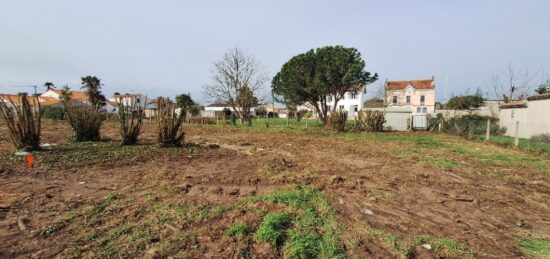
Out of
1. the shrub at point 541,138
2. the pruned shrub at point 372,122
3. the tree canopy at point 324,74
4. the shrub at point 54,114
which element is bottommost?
the shrub at point 541,138

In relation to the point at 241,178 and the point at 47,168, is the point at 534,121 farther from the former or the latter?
the point at 47,168

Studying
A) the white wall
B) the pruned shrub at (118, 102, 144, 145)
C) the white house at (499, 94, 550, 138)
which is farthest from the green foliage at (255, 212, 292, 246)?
the white wall

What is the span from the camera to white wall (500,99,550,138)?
14273mm

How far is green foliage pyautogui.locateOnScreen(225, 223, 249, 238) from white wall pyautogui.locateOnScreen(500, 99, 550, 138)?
18.2 metres

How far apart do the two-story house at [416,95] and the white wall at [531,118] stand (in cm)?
2632

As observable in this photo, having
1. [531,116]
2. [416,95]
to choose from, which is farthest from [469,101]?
[531,116]

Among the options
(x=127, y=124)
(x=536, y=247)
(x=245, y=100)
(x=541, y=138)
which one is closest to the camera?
(x=536, y=247)

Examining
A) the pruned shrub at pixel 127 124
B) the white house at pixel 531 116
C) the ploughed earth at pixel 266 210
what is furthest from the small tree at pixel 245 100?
the white house at pixel 531 116

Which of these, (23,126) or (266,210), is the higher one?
(23,126)

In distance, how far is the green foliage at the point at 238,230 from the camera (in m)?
2.63

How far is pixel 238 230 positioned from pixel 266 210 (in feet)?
2.03

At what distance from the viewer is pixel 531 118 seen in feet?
51.0

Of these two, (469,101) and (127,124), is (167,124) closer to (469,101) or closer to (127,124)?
(127,124)

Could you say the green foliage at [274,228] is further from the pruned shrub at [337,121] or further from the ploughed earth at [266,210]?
the pruned shrub at [337,121]
